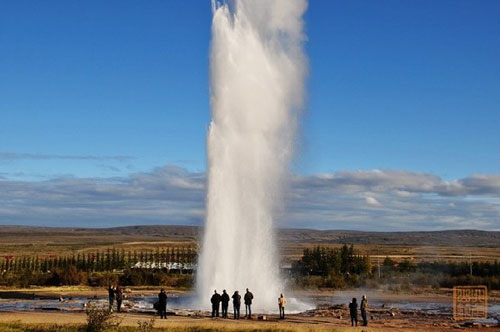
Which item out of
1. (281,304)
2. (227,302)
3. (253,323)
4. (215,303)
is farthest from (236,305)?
(253,323)

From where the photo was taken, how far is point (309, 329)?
848 inches

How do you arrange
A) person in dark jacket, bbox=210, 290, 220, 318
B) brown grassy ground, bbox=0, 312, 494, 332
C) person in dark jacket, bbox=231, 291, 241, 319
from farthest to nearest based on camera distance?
person in dark jacket, bbox=231, 291, 241, 319 → person in dark jacket, bbox=210, 290, 220, 318 → brown grassy ground, bbox=0, 312, 494, 332

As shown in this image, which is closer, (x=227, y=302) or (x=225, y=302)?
(x=225, y=302)

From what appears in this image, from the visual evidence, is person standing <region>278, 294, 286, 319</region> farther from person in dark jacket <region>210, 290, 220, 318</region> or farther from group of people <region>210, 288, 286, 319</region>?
person in dark jacket <region>210, 290, 220, 318</region>

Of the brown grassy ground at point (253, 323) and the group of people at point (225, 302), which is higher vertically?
the group of people at point (225, 302)

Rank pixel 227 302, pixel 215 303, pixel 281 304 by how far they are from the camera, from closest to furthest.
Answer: pixel 215 303 → pixel 281 304 → pixel 227 302

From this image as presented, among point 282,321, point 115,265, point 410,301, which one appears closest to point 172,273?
point 115,265

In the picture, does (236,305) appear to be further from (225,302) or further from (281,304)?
(281,304)

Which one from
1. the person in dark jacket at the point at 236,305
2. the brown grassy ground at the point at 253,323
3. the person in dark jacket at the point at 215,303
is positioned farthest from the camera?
the person in dark jacket at the point at 236,305

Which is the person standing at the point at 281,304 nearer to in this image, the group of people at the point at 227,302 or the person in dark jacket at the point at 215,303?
the group of people at the point at 227,302

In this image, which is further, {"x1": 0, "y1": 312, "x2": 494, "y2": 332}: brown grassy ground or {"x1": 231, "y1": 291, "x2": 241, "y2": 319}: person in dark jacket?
{"x1": 231, "y1": 291, "x2": 241, "y2": 319}: person in dark jacket

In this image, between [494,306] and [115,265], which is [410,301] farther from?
[115,265]

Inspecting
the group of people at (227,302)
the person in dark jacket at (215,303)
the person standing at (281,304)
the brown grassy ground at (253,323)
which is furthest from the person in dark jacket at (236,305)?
the person standing at (281,304)

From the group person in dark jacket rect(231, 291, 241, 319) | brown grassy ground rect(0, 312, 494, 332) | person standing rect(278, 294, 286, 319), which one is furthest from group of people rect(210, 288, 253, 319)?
person standing rect(278, 294, 286, 319)
